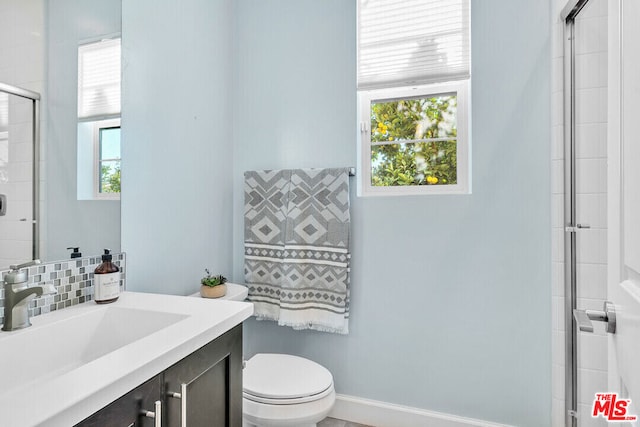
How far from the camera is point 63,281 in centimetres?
106

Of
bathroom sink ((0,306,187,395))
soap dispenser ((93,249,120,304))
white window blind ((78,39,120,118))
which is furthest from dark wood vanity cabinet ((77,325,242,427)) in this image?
white window blind ((78,39,120,118))

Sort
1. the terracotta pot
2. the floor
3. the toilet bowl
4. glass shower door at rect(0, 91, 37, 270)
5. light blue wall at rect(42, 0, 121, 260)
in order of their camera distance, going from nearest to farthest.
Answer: glass shower door at rect(0, 91, 37, 270)
light blue wall at rect(42, 0, 121, 260)
the toilet bowl
the terracotta pot
the floor

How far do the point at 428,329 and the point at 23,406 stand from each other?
160cm

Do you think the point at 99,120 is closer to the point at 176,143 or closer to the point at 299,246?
the point at 176,143

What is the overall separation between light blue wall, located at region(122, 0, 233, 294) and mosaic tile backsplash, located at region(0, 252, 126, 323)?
21 cm

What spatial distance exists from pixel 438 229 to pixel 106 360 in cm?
145

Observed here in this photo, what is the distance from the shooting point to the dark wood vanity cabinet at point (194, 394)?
64 cm

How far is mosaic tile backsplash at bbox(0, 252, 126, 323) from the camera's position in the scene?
0.98 metres

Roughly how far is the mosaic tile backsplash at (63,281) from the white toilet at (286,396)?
0.69 m

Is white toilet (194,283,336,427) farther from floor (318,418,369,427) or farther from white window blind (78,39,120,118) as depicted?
white window blind (78,39,120,118)

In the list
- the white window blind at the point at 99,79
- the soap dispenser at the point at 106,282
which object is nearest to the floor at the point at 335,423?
the soap dispenser at the point at 106,282

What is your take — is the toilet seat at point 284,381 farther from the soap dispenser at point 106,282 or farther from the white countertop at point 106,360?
the soap dispenser at point 106,282

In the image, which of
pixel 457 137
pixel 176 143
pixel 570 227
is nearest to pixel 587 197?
pixel 570 227

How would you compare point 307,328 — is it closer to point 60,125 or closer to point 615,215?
point 60,125
